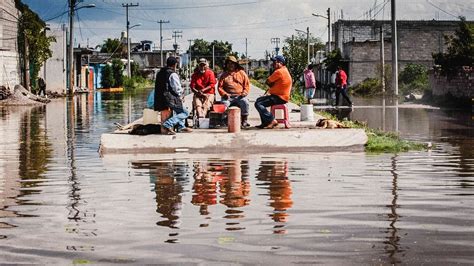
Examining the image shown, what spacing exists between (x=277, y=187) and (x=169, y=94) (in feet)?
19.9

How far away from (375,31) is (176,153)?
7048cm

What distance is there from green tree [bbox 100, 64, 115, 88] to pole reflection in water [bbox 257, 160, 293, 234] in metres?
71.7

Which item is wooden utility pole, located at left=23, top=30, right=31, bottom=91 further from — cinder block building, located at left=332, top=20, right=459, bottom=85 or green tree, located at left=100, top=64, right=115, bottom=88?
green tree, located at left=100, top=64, right=115, bottom=88

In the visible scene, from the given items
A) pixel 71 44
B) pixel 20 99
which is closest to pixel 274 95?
pixel 20 99

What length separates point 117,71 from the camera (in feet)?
283

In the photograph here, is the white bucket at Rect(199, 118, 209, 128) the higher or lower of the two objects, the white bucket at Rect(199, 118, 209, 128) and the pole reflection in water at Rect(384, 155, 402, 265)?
the higher

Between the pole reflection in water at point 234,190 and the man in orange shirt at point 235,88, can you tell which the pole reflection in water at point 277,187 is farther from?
the man in orange shirt at point 235,88

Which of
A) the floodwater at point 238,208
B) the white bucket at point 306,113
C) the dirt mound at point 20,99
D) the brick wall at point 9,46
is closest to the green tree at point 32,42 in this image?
the brick wall at point 9,46

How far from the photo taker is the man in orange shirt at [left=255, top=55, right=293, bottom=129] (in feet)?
58.0

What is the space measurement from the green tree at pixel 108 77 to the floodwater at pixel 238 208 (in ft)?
226

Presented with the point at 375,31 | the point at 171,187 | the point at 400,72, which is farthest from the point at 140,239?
the point at 375,31

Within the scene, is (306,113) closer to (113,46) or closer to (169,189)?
(169,189)

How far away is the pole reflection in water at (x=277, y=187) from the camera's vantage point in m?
8.16

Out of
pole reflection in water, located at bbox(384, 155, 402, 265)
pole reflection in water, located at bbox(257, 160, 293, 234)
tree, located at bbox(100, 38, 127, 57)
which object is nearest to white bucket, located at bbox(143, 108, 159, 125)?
pole reflection in water, located at bbox(257, 160, 293, 234)
